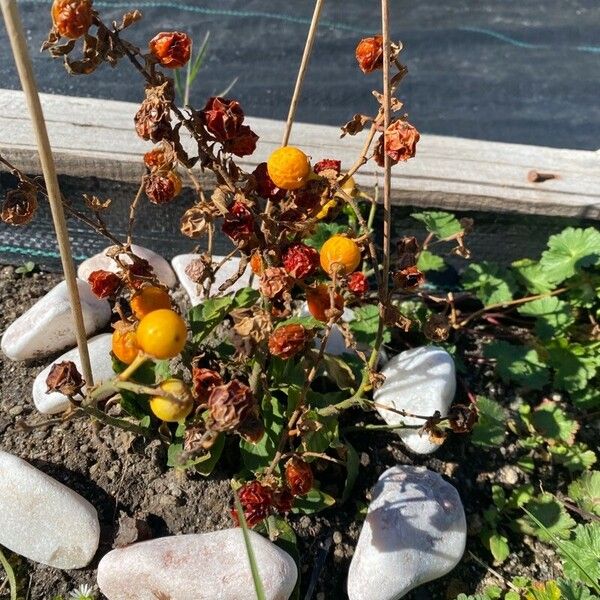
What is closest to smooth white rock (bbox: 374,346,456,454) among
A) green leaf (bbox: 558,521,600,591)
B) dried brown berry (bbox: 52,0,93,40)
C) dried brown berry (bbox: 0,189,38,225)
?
green leaf (bbox: 558,521,600,591)

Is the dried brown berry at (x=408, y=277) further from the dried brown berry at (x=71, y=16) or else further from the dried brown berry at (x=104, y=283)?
the dried brown berry at (x=71, y=16)

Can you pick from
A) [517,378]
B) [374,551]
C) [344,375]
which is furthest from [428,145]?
[374,551]

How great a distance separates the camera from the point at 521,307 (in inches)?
60.6

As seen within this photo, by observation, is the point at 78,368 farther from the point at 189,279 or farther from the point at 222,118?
the point at 222,118

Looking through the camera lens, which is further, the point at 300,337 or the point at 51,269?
the point at 51,269

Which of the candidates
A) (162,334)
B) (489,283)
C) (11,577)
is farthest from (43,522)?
(489,283)

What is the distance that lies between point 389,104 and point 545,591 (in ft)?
2.84

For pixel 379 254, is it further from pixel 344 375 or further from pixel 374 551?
pixel 374 551

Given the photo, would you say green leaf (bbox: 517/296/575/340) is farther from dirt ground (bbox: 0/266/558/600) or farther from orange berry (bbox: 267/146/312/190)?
orange berry (bbox: 267/146/312/190)

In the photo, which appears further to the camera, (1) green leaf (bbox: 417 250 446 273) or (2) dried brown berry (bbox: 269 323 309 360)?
(1) green leaf (bbox: 417 250 446 273)

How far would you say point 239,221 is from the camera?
0.83 m

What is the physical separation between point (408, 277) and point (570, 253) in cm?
69

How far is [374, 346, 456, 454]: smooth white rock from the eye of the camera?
1282 mm

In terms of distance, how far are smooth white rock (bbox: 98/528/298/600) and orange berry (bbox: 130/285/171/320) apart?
415 mm
